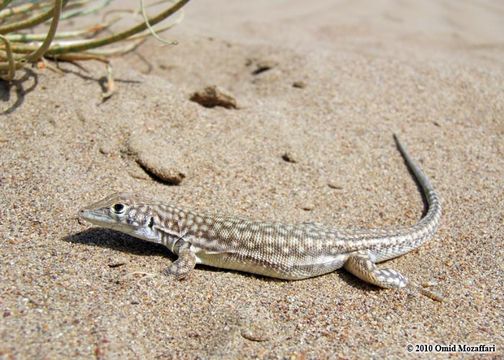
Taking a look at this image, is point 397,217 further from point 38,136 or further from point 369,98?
point 38,136

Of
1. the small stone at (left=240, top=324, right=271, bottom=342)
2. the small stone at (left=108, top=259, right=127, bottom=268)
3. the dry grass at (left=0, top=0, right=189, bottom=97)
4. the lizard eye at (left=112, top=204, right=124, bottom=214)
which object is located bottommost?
the small stone at (left=240, top=324, right=271, bottom=342)

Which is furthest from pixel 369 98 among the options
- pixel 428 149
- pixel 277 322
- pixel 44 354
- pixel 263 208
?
pixel 44 354

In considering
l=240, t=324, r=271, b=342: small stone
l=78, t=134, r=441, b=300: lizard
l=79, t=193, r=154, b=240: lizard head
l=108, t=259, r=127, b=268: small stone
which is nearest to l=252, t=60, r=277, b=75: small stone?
l=78, t=134, r=441, b=300: lizard

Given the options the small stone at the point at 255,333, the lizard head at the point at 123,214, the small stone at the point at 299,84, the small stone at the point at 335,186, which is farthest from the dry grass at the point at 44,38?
the small stone at the point at 255,333

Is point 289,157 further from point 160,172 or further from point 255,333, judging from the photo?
point 255,333

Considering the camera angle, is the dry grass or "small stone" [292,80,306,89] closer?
the dry grass

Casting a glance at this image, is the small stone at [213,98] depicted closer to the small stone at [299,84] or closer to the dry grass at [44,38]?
the dry grass at [44,38]

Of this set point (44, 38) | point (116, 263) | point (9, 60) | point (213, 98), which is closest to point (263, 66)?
point (213, 98)

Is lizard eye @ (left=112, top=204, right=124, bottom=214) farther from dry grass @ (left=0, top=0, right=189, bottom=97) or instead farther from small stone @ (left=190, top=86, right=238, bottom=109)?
small stone @ (left=190, top=86, right=238, bottom=109)
